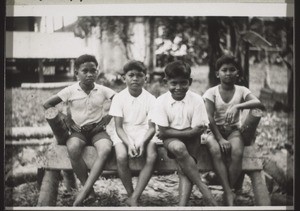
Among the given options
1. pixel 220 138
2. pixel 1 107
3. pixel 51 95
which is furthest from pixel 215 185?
pixel 1 107

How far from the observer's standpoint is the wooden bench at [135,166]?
874mm

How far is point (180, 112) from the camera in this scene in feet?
2.87

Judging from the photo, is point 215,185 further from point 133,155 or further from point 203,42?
point 203,42

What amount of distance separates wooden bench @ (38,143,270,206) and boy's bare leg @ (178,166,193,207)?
27 millimetres

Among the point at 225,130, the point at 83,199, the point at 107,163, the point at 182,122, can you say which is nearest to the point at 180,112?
the point at 182,122

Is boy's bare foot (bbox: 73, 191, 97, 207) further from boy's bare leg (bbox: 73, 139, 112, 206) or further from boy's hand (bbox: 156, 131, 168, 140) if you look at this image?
boy's hand (bbox: 156, 131, 168, 140)

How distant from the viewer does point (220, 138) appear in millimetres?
879

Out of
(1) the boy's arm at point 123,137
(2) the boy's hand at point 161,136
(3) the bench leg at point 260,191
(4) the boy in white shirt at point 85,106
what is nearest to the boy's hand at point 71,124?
(4) the boy in white shirt at point 85,106

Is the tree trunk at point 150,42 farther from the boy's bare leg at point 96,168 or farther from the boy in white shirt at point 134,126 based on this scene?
the boy's bare leg at point 96,168

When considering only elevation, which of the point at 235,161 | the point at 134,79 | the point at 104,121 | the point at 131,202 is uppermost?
the point at 134,79

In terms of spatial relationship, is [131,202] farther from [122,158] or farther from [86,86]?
[86,86]

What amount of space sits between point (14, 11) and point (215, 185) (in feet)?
2.27

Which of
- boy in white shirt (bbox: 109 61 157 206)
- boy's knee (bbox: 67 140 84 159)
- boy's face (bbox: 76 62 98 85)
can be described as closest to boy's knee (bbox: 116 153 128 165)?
boy in white shirt (bbox: 109 61 157 206)

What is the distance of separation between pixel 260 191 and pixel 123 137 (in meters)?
0.38
